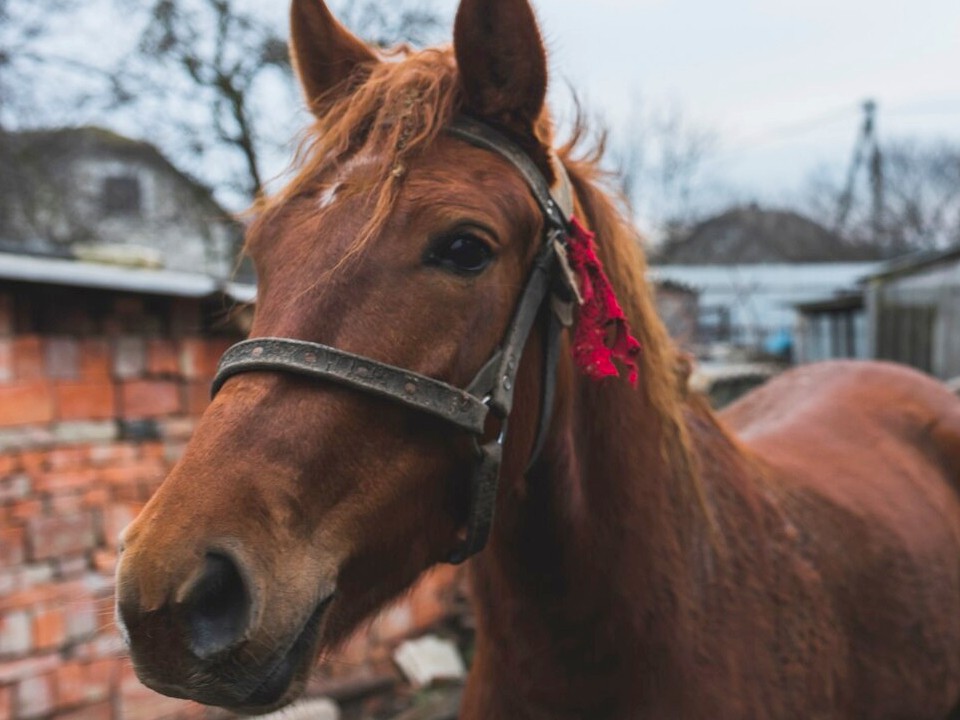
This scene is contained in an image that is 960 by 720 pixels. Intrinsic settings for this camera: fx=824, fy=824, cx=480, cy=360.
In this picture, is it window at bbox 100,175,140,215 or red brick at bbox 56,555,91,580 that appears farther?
window at bbox 100,175,140,215

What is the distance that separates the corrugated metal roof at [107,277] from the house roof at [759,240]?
27.6m

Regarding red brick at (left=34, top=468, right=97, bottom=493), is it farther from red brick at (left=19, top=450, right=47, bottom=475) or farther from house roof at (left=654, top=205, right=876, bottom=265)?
house roof at (left=654, top=205, right=876, bottom=265)

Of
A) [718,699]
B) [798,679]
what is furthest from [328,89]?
[798,679]

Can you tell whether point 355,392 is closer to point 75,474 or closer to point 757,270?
point 75,474

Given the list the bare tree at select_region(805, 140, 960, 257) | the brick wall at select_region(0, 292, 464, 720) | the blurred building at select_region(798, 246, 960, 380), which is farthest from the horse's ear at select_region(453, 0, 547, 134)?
the bare tree at select_region(805, 140, 960, 257)

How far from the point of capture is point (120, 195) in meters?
13.8

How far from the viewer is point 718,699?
1859 millimetres

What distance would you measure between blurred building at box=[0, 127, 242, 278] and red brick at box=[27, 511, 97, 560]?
5.66 m

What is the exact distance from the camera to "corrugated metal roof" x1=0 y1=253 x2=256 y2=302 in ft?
13.6

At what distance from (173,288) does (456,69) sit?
3531 millimetres

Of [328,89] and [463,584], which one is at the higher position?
[328,89]

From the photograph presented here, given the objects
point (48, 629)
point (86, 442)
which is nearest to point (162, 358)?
point (86, 442)

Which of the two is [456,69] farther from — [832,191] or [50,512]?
[832,191]

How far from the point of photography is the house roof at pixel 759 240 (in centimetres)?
3184
